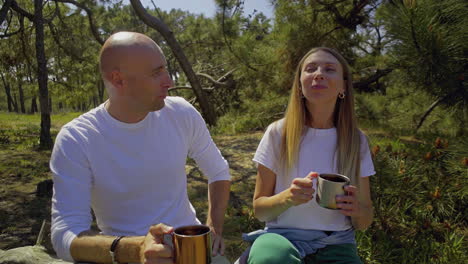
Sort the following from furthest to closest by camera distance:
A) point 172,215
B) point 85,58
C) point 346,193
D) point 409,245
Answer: point 85,58 < point 409,245 < point 172,215 < point 346,193

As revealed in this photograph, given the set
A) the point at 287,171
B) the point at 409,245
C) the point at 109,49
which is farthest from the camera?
the point at 409,245

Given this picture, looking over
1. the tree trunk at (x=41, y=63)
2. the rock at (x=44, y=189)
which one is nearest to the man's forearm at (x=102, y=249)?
the rock at (x=44, y=189)

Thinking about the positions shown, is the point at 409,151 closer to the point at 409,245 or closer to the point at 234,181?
the point at 409,245

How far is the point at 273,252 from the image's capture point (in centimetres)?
152


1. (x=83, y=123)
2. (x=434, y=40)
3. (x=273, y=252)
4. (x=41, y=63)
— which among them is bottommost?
(x=273, y=252)

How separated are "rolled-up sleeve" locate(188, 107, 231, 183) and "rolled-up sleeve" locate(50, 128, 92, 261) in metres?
0.58

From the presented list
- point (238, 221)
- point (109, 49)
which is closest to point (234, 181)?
point (238, 221)

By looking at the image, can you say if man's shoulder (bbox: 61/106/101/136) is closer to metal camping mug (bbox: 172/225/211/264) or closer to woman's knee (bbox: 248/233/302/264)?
metal camping mug (bbox: 172/225/211/264)

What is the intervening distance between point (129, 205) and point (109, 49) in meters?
0.71

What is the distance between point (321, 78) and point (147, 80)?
84 centimetres

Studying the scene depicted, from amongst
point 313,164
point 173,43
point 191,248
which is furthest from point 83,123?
point 173,43

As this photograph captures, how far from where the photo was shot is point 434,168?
3031mm

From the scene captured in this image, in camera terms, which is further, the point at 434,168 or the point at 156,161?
the point at 434,168

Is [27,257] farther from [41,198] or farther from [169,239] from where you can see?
[41,198]
